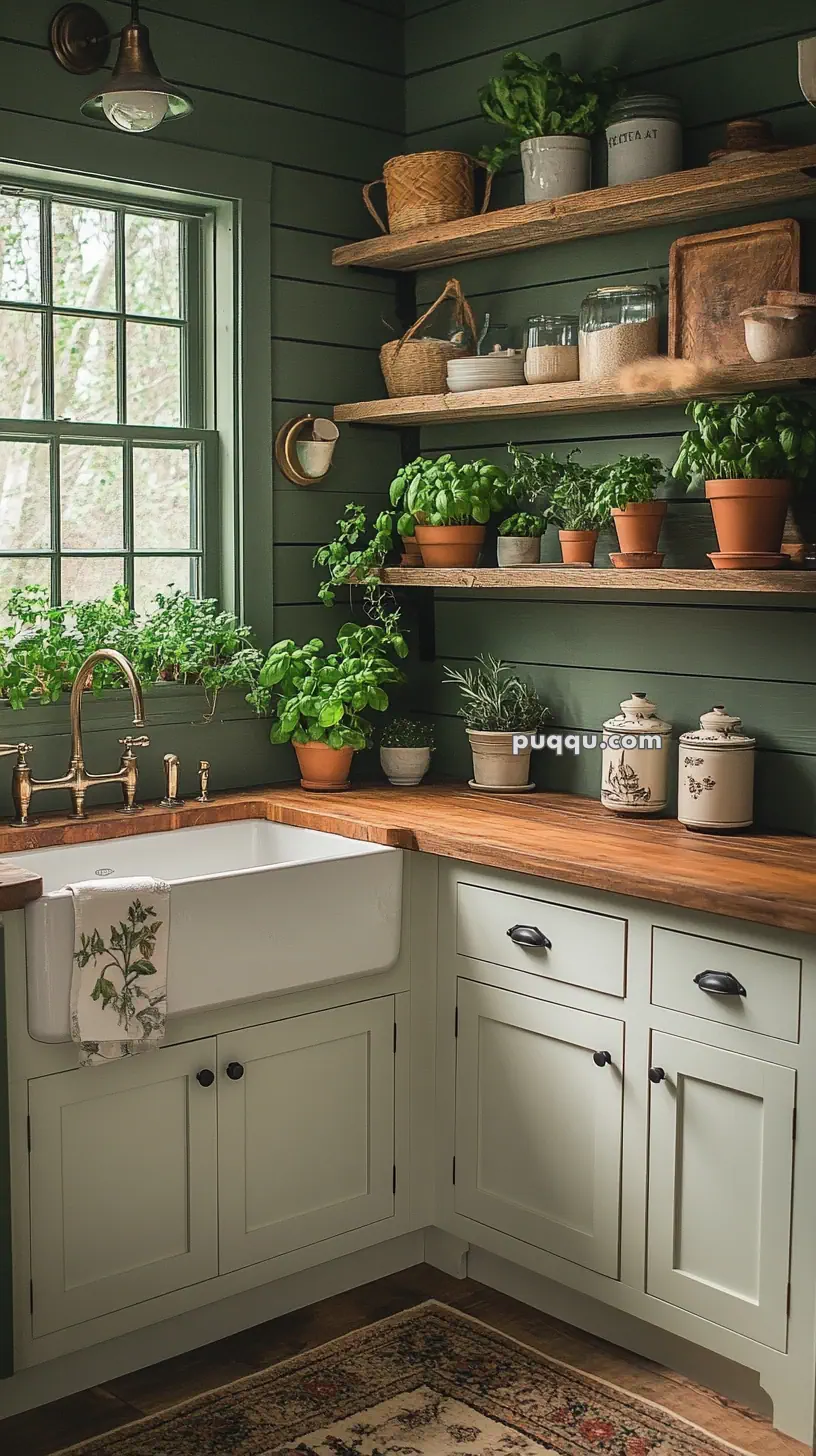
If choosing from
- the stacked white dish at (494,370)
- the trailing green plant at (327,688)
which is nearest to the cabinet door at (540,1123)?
the trailing green plant at (327,688)

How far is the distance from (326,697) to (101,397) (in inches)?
32.7

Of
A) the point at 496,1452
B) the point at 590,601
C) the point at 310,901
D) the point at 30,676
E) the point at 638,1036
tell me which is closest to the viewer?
the point at 496,1452

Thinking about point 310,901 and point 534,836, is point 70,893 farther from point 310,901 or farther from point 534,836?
point 534,836

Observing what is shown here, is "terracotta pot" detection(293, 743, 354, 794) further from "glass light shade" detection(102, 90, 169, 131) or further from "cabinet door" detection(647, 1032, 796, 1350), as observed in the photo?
"glass light shade" detection(102, 90, 169, 131)

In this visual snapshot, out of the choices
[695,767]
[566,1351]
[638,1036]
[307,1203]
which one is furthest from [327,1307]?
[695,767]

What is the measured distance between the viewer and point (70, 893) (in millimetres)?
2484

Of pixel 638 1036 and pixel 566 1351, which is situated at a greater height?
pixel 638 1036

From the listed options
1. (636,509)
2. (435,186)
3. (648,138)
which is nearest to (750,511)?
(636,509)

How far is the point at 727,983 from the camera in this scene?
2.44 metres

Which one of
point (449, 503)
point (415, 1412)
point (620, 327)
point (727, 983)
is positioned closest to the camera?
point (727, 983)

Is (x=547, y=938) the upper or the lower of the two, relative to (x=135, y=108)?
lower

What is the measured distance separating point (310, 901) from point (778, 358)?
133 cm

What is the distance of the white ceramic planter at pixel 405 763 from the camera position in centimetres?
351

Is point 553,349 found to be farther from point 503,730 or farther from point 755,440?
point 503,730
